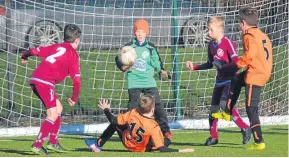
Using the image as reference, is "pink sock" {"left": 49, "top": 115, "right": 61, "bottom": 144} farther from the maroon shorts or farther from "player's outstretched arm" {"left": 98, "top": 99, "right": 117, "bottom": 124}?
"player's outstretched arm" {"left": 98, "top": 99, "right": 117, "bottom": 124}

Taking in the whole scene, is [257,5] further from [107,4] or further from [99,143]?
[99,143]

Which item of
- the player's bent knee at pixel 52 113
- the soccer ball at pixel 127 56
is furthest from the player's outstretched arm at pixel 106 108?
the soccer ball at pixel 127 56

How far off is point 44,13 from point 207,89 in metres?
2.74

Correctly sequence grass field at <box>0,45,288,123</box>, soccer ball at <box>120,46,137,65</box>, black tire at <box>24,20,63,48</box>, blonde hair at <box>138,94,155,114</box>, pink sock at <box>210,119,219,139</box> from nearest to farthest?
blonde hair at <box>138,94,155,114</box>
soccer ball at <box>120,46,137,65</box>
pink sock at <box>210,119,219,139</box>
black tire at <box>24,20,63,48</box>
grass field at <box>0,45,288,123</box>

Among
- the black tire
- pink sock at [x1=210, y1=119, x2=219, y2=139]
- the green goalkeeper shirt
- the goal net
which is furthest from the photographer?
the goal net

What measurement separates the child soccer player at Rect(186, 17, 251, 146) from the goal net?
73.1 inches

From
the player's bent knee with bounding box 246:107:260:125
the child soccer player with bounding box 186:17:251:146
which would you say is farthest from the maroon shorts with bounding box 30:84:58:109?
the player's bent knee with bounding box 246:107:260:125

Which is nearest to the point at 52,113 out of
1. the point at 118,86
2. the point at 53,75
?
the point at 53,75

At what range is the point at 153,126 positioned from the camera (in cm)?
855

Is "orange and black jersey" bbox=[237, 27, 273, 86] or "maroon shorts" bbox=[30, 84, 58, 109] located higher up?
"orange and black jersey" bbox=[237, 27, 273, 86]

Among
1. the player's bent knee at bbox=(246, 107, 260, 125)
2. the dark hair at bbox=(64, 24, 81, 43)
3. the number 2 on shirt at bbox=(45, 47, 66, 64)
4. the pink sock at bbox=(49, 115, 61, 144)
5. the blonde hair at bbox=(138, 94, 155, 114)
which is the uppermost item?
the dark hair at bbox=(64, 24, 81, 43)

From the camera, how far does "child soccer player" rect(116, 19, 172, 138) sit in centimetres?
970

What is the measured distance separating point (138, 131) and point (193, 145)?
4.24 ft

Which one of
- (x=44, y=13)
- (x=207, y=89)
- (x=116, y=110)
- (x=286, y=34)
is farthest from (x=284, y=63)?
(x=44, y=13)
